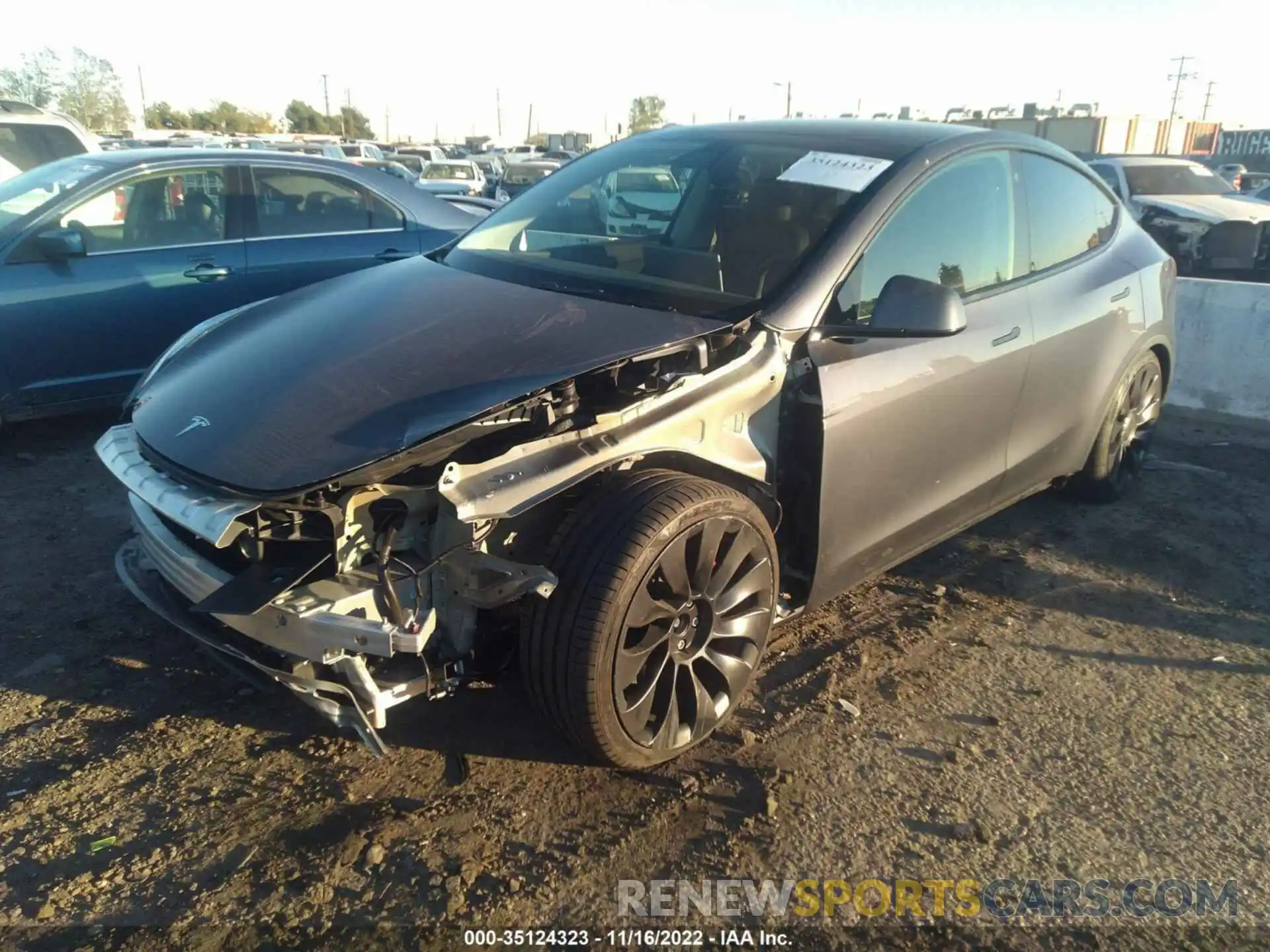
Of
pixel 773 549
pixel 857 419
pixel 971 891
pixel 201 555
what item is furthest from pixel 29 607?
pixel 971 891

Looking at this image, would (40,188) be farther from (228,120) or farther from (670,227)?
(228,120)

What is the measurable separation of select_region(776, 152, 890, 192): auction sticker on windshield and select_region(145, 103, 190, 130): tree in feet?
201

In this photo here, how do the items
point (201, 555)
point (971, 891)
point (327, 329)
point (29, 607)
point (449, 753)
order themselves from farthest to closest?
point (29, 607)
point (327, 329)
point (449, 753)
point (201, 555)
point (971, 891)

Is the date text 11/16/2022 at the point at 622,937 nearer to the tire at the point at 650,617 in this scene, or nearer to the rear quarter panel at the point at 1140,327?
the tire at the point at 650,617

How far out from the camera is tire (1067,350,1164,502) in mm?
4363

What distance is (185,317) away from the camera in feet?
17.2

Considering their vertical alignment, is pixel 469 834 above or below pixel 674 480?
below

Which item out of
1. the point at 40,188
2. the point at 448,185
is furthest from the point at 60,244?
the point at 448,185

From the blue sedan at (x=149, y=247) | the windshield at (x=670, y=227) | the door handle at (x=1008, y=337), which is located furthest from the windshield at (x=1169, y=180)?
the windshield at (x=670, y=227)

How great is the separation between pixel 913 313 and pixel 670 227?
3.56ft

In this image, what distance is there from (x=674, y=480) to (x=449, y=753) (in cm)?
105

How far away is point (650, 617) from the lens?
2.46 metres

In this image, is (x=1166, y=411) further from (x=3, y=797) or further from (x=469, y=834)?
(x=3, y=797)

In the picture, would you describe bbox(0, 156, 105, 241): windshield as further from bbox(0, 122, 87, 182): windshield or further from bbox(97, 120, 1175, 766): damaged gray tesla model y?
bbox(0, 122, 87, 182): windshield
